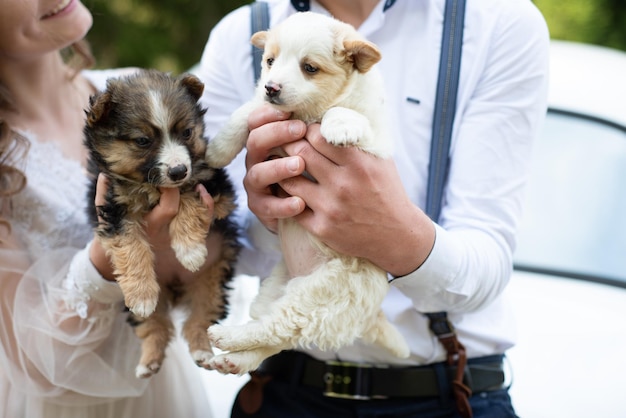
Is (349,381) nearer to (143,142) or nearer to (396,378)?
(396,378)

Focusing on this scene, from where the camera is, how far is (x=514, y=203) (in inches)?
82.2

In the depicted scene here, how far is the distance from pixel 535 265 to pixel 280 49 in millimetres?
1913

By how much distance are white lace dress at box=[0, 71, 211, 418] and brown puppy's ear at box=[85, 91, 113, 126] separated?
1.57 feet

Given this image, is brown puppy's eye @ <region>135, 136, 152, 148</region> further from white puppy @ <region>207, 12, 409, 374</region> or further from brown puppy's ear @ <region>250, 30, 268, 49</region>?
brown puppy's ear @ <region>250, 30, 268, 49</region>

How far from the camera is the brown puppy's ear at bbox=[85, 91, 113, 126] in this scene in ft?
6.21

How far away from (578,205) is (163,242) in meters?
2.09

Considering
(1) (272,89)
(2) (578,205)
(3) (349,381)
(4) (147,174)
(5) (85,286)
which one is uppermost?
(1) (272,89)

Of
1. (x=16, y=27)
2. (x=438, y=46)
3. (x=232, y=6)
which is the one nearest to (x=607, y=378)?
(x=438, y=46)

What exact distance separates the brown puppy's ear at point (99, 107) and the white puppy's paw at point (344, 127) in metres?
0.60

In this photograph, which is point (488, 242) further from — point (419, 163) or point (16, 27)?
point (16, 27)

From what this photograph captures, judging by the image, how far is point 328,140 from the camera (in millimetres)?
1798

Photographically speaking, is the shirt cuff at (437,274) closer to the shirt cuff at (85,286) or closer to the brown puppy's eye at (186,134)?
the brown puppy's eye at (186,134)

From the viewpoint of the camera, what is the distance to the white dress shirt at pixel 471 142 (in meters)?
2.03

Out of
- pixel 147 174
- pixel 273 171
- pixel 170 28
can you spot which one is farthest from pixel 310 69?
pixel 170 28
